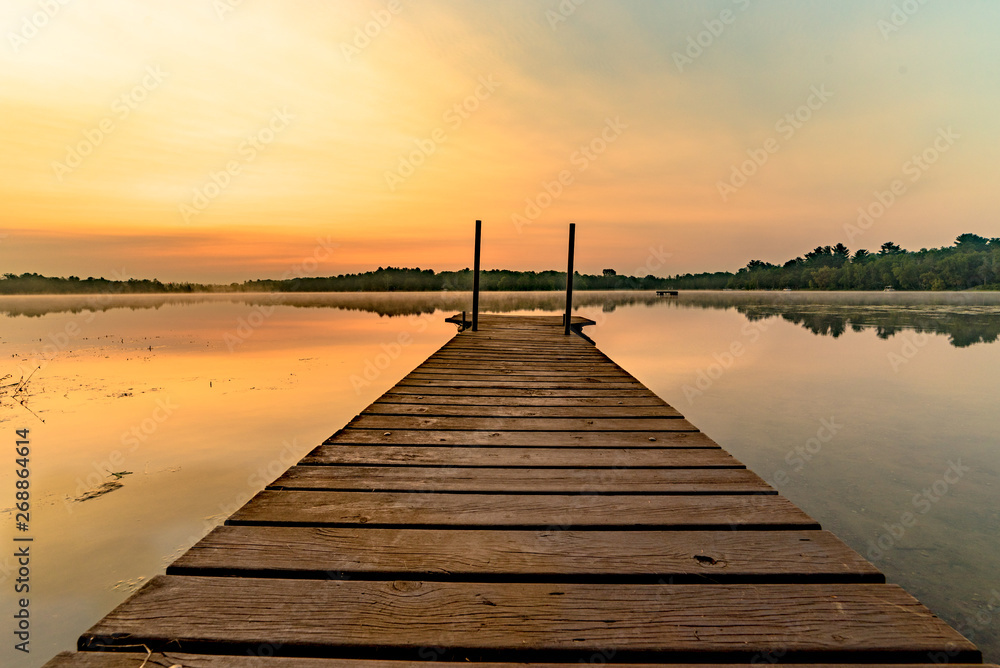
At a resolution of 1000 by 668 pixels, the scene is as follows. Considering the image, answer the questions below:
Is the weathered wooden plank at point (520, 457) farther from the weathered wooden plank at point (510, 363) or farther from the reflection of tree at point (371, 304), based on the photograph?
the reflection of tree at point (371, 304)

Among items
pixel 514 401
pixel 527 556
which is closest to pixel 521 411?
pixel 514 401

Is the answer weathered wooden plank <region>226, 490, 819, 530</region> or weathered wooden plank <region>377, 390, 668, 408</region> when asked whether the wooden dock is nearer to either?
weathered wooden plank <region>226, 490, 819, 530</region>

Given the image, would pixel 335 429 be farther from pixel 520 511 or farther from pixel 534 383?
pixel 520 511

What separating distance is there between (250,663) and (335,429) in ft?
18.2

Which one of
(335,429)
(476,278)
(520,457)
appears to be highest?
(476,278)

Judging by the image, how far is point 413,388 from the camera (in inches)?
186

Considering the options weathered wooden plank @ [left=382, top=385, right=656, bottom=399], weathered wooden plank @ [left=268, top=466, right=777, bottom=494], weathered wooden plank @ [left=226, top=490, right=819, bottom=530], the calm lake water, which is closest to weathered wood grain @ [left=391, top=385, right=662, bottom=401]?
weathered wooden plank @ [left=382, top=385, right=656, bottom=399]

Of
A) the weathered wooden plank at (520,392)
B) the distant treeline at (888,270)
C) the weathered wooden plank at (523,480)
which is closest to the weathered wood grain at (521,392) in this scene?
the weathered wooden plank at (520,392)

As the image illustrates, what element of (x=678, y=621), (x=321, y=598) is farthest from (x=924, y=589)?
(x=321, y=598)

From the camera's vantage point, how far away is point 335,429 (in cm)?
639

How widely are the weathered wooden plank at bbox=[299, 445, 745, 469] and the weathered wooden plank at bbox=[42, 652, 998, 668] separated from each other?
139 centimetres

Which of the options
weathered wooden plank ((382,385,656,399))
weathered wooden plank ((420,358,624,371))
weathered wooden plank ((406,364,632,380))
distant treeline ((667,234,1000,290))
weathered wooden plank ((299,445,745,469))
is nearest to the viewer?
weathered wooden plank ((299,445,745,469))

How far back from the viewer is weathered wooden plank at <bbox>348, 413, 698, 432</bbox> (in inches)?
131

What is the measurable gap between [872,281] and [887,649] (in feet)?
342
